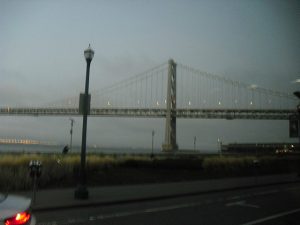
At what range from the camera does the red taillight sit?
4.82 metres

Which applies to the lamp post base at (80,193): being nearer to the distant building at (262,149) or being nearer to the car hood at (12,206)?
the car hood at (12,206)

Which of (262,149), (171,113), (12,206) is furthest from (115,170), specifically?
(262,149)

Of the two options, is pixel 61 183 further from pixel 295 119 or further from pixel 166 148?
pixel 166 148

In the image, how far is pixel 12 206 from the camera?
5.12 m

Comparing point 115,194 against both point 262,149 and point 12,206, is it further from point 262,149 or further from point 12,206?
point 262,149

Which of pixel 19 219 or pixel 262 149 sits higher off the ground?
pixel 262 149

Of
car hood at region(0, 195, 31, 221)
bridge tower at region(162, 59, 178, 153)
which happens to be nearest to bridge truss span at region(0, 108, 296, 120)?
bridge tower at region(162, 59, 178, 153)

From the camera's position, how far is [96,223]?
354 inches

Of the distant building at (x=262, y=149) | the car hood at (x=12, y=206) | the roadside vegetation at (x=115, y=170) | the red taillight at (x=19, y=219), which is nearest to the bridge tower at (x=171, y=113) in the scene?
the distant building at (x=262, y=149)

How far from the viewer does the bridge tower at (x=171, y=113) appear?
63819 millimetres

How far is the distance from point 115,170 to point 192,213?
36.0 feet

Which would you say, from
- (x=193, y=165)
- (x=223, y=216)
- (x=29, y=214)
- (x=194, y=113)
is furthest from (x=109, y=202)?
(x=194, y=113)

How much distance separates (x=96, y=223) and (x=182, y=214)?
8.46 ft

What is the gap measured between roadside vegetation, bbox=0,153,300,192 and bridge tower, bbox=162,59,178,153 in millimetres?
31334
